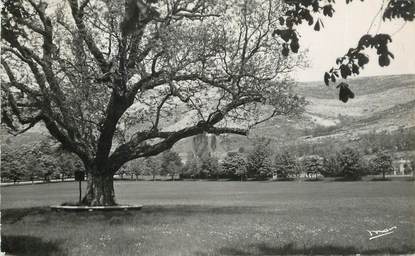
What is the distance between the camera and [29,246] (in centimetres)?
1364

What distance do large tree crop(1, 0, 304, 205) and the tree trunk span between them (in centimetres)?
5

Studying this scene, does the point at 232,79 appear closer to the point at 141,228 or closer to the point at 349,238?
the point at 141,228

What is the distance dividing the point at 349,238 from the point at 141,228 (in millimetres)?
6693

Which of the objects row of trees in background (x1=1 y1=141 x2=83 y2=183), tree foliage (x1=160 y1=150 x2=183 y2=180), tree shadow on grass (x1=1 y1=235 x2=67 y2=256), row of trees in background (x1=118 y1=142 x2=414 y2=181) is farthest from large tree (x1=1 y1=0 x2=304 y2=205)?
tree foliage (x1=160 y1=150 x2=183 y2=180)

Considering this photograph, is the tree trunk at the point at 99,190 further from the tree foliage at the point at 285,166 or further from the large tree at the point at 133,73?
the tree foliage at the point at 285,166

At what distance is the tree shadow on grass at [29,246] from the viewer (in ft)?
42.8

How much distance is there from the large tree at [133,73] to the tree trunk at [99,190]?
0.05 metres

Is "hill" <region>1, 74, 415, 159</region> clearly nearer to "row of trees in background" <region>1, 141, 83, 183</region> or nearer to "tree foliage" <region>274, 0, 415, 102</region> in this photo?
"row of trees in background" <region>1, 141, 83, 183</region>

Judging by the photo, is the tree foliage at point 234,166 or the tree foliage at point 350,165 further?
the tree foliage at point 234,166

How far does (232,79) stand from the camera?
23.5 meters

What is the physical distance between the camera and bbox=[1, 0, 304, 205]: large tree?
21797 millimetres

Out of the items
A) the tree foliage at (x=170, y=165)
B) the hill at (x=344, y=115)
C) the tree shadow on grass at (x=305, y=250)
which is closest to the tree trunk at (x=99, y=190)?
the hill at (x=344, y=115)

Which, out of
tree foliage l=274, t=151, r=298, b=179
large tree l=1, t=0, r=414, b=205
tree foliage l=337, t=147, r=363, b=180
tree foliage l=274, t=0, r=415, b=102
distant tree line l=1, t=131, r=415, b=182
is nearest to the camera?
tree foliage l=274, t=0, r=415, b=102

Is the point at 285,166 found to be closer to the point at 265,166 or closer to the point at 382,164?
the point at 265,166
